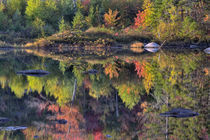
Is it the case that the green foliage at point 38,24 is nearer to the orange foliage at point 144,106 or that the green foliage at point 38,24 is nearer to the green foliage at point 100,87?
the green foliage at point 100,87

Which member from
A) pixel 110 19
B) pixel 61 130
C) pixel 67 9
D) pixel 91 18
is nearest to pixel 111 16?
A: pixel 110 19

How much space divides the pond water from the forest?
60.5 feet

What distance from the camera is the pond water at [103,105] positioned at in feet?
14.4

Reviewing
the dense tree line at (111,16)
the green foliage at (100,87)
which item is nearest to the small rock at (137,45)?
the dense tree line at (111,16)

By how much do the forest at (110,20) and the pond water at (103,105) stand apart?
18453 millimetres

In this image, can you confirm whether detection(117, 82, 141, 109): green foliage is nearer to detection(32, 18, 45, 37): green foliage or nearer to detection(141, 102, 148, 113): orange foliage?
detection(141, 102, 148, 113): orange foliage

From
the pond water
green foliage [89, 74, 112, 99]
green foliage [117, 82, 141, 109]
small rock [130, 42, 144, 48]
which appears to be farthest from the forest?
green foliage [117, 82, 141, 109]

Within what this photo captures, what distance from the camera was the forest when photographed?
27.6 metres

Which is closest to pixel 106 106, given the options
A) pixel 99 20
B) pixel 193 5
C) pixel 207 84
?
pixel 207 84

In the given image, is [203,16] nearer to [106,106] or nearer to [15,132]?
[106,106]

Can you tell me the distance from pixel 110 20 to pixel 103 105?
1249 inches

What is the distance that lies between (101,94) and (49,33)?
27.8 metres

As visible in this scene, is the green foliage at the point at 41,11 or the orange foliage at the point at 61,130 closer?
the orange foliage at the point at 61,130

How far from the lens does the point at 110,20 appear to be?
37.1m
